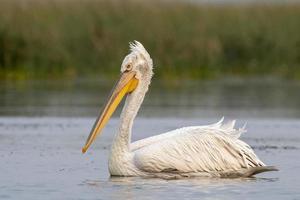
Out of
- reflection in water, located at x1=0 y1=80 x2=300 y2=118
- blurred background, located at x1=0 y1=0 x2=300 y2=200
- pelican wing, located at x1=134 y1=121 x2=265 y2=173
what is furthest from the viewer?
reflection in water, located at x1=0 y1=80 x2=300 y2=118

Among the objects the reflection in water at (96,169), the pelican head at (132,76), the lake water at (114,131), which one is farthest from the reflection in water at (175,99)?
→ the pelican head at (132,76)

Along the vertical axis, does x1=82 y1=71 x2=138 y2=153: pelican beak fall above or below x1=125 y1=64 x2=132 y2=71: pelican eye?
below

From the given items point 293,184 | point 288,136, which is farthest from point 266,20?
point 293,184

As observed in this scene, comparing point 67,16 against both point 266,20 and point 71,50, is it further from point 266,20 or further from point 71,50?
point 266,20

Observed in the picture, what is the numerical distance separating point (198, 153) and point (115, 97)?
103 centimetres

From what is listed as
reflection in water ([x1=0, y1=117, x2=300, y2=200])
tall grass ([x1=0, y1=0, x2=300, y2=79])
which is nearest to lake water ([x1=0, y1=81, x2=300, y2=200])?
reflection in water ([x1=0, y1=117, x2=300, y2=200])

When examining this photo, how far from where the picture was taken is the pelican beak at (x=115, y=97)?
33.9 feet

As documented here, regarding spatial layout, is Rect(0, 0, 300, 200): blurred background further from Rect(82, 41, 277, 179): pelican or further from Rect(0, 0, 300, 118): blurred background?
Rect(82, 41, 277, 179): pelican

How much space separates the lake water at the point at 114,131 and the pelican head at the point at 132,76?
68 centimetres

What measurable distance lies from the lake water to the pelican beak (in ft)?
1.43

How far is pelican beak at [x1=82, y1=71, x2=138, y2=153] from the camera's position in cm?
1034

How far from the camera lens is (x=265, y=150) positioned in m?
12.2

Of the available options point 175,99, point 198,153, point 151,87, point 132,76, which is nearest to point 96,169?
point 132,76

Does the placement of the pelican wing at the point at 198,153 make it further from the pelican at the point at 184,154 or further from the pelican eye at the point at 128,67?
the pelican eye at the point at 128,67
